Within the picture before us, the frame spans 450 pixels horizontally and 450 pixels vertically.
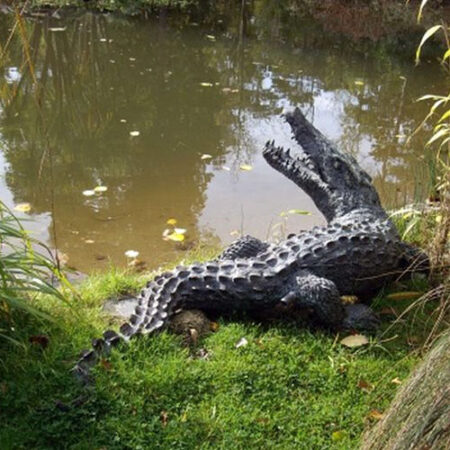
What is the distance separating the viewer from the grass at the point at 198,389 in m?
2.97

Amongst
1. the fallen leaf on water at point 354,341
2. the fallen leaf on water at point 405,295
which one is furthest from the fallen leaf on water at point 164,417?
the fallen leaf on water at point 405,295

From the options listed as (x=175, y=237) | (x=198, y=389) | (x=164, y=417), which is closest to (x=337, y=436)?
(x=198, y=389)

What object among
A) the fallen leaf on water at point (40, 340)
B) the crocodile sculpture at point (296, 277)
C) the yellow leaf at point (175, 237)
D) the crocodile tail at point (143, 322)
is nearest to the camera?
the crocodile tail at point (143, 322)

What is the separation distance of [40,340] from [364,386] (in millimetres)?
1867

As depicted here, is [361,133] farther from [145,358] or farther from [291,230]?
[145,358]

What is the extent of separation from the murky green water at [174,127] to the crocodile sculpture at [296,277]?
1.15 m

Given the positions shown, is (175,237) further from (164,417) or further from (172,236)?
(164,417)

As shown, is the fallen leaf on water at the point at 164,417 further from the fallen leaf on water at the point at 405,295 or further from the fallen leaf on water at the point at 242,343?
the fallen leaf on water at the point at 405,295

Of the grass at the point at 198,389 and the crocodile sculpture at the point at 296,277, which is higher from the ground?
the crocodile sculpture at the point at 296,277

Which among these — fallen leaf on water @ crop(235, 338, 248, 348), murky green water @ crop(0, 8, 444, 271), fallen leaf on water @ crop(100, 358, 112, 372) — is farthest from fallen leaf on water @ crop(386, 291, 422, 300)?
fallen leaf on water @ crop(100, 358, 112, 372)

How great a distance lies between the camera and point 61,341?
3562 millimetres

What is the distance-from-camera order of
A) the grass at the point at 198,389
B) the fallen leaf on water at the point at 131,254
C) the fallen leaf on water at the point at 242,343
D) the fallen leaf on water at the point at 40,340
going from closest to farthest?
the grass at the point at 198,389 < the fallen leaf on water at the point at 40,340 < the fallen leaf on water at the point at 242,343 < the fallen leaf on water at the point at 131,254

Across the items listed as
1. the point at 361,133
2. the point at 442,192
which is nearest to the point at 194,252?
the point at 442,192

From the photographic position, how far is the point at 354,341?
3.72 m
